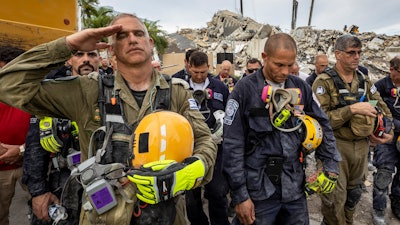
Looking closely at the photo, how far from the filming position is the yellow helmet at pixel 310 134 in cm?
221

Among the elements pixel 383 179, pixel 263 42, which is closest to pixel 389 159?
pixel 383 179

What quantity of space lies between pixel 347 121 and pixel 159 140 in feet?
8.66

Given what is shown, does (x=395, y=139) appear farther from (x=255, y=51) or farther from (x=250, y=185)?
(x=255, y=51)

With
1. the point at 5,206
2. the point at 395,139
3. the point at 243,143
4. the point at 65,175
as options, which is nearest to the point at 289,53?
the point at 243,143

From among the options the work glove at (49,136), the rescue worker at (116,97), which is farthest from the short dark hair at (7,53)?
the rescue worker at (116,97)

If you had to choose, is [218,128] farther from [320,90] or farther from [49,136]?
[49,136]

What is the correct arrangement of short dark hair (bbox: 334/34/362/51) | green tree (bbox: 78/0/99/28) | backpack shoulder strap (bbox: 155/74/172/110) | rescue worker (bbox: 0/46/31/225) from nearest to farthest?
backpack shoulder strap (bbox: 155/74/172/110), rescue worker (bbox: 0/46/31/225), short dark hair (bbox: 334/34/362/51), green tree (bbox: 78/0/99/28)

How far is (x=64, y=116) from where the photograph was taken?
1.77 meters

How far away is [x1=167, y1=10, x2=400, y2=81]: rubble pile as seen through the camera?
739 inches

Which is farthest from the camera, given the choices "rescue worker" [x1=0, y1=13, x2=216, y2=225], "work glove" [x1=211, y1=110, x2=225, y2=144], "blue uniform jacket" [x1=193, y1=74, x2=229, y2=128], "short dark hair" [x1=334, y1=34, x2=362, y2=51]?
"blue uniform jacket" [x1=193, y1=74, x2=229, y2=128]

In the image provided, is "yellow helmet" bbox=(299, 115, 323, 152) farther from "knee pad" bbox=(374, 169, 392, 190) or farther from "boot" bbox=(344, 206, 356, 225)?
"knee pad" bbox=(374, 169, 392, 190)

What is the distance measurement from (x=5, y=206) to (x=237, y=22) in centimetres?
3356

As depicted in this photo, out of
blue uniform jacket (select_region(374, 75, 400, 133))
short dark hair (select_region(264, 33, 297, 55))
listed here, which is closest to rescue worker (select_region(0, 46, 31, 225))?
short dark hair (select_region(264, 33, 297, 55))

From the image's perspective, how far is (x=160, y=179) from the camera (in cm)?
131
